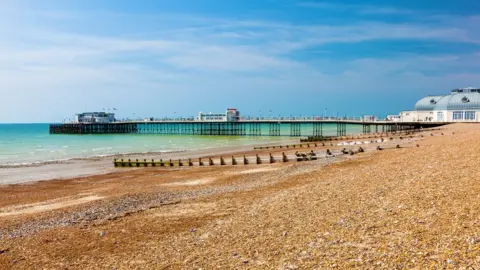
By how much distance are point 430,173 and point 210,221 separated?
278 inches

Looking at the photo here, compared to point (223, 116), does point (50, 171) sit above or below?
below

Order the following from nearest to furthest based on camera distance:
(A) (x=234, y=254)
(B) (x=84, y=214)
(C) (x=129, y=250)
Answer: (A) (x=234, y=254), (C) (x=129, y=250), (B) (x=84, y=214)

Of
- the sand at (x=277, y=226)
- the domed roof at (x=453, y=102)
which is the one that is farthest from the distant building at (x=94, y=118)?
the sand at (x=277, y=226)

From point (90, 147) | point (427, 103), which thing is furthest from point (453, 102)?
point (90, 147)

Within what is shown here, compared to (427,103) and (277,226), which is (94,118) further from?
(277,226)

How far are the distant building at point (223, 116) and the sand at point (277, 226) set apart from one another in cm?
8777

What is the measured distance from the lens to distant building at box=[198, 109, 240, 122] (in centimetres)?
10575

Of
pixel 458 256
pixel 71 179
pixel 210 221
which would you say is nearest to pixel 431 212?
pixel 458 256

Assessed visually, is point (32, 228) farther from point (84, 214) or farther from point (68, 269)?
point (68, 269)

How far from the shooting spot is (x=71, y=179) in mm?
28547

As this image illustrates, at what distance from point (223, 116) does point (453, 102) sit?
175 ft

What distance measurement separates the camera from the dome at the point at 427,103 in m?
79.1

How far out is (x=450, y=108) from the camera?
73.7 m

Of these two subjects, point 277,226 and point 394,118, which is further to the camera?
point 394,118
